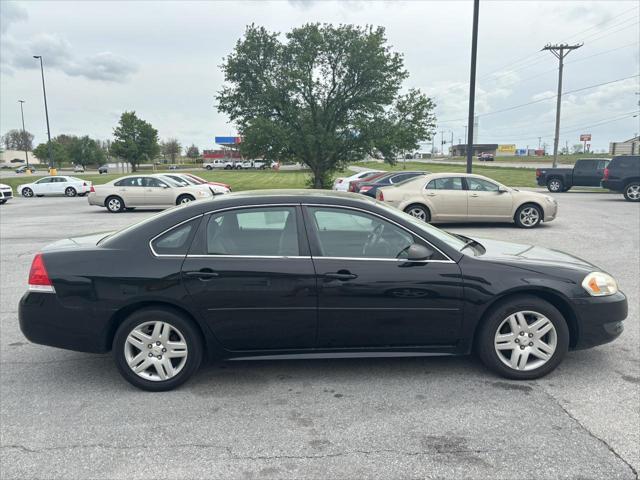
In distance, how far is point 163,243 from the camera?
3.55 meters

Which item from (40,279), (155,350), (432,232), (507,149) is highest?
(507,149)

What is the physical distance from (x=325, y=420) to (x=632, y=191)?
1992 centimetres

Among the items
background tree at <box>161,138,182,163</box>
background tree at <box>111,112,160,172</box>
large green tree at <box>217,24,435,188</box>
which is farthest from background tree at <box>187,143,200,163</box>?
large green tree at <box>217,24,435,188</box>

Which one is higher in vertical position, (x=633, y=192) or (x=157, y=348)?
(x=633, y=192)

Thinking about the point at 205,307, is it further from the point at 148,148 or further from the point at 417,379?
the point at 148,148

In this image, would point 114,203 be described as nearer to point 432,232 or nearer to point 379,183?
point 379,183

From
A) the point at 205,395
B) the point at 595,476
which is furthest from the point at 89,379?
the point at 595,476

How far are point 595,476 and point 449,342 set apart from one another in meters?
1.28

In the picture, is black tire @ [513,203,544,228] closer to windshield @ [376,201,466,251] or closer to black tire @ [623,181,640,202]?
windshield @ [376,201,466,251]

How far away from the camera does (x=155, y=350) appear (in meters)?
3.50

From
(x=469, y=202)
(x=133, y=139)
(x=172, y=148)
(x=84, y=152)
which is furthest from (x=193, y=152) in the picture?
(x=469, y=202)

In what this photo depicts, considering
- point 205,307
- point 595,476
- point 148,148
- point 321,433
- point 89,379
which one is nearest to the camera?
point 595,476

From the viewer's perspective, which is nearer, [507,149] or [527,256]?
[527,256]

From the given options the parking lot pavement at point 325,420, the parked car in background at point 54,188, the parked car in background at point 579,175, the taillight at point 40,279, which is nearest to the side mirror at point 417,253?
the parking lot pavement at point 325,420
